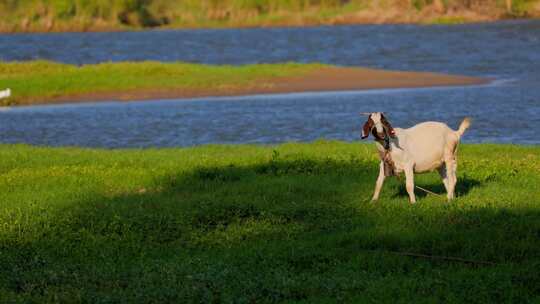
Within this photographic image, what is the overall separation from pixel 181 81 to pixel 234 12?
97.1 metres

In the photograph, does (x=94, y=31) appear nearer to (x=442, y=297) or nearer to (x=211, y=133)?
(x=211, y=133)

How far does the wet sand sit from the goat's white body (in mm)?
28693

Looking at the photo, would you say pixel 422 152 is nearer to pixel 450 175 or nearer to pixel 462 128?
pixel 450 175

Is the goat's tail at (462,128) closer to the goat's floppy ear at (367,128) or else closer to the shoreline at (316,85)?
the goat's floppy ear at (367,128)

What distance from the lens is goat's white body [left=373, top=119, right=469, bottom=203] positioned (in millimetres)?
14414

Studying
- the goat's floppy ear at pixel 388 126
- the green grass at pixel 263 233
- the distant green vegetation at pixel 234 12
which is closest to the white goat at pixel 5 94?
the green grass at pixel 263 233

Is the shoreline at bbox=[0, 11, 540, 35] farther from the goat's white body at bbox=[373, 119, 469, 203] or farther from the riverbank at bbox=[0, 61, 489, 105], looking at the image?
the goat's white body at bbox=[373, 119, 469, 203]

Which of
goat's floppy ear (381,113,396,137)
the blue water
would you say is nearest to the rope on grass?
goat's floppy ear (381,113,396,137)

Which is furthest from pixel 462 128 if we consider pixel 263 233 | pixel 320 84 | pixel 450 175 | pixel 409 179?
pixel 320 84

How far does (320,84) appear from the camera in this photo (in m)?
46.2

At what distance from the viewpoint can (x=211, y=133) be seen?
30.5m

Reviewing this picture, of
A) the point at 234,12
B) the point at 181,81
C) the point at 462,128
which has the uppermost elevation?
the point at 462,128

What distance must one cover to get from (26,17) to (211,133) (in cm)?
11041

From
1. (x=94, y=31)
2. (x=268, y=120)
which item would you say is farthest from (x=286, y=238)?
(x=94, y=31)
